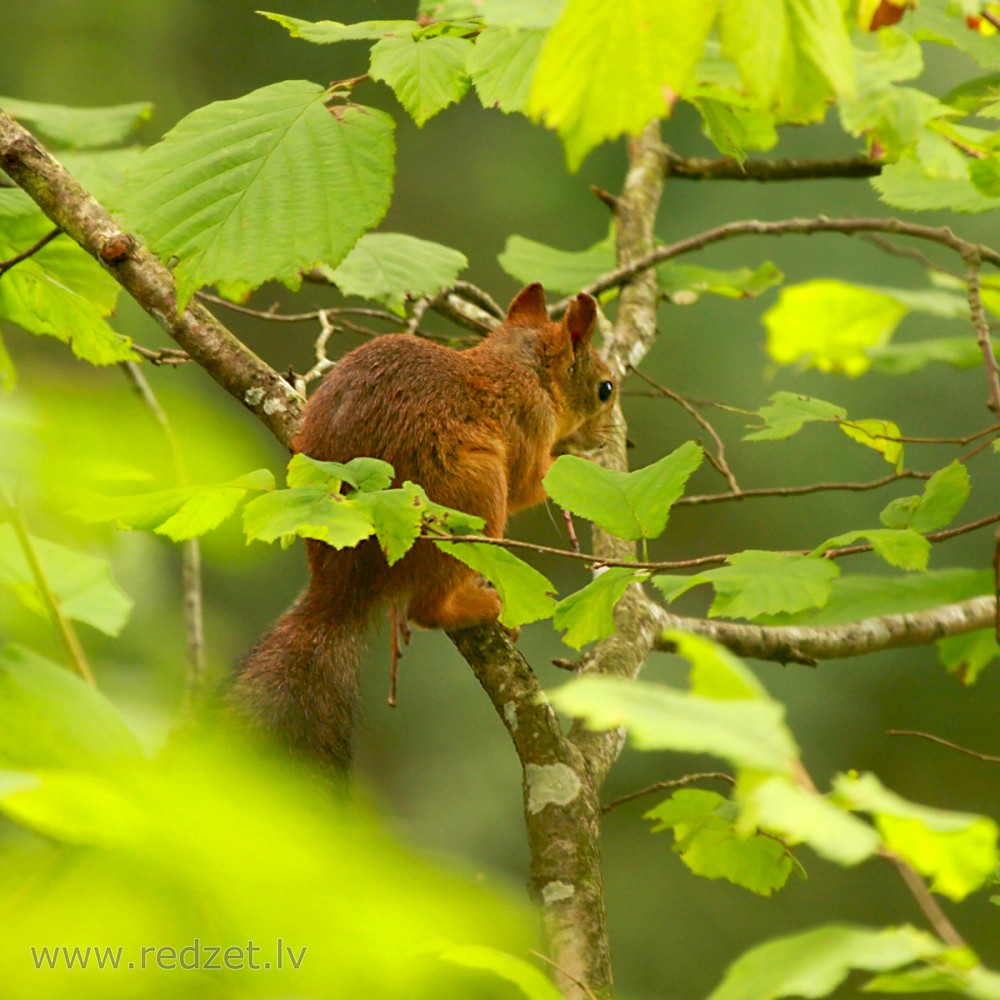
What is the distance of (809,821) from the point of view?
1.16ft

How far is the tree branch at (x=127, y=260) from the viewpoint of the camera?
1.13 m

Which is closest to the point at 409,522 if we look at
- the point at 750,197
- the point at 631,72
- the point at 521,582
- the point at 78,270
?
the point at 521,582

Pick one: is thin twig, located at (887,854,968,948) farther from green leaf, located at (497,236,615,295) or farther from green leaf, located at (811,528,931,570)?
green leaf, located at (497,236,615,295)

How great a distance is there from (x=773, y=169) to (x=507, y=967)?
1.92 metres

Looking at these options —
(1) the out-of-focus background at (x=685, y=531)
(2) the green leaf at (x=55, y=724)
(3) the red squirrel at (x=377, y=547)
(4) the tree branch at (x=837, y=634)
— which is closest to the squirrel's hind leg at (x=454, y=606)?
(3) the red squirrel at (x=377, y=547)

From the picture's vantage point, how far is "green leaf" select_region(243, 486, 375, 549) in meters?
0.76

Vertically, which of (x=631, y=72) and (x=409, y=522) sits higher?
(x=631, y=72)

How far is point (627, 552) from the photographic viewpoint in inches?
59.7

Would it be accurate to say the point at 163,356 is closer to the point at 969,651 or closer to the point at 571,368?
the point at 571,368

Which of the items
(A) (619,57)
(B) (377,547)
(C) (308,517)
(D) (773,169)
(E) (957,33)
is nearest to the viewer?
(A) (619,57)

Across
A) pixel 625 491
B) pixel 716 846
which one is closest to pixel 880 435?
pixel 625 491

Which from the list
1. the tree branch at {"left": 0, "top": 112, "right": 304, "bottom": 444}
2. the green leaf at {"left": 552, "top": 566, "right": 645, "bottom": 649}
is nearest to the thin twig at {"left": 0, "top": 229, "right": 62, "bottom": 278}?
the tree branch at {"left": 0, "top": 112, "right": 304, "bottom": 444}

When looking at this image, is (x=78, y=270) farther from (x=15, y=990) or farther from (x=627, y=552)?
(x=15, y=990)

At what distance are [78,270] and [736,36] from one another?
981 millimetres
